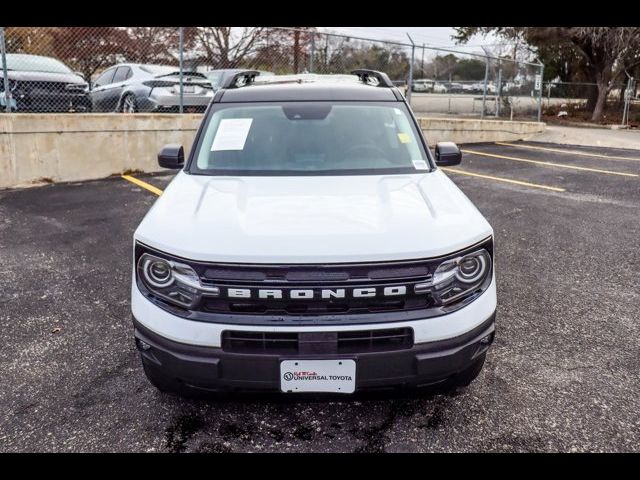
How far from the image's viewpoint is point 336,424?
8.79 ft

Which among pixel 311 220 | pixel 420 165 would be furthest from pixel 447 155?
pixel 311 220

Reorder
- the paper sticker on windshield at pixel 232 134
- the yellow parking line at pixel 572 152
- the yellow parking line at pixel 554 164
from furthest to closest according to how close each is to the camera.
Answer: the yellow parking line at pixel 572 152 < the yellow parking line at pixel 554 164 < the paper sticker on windshield at pixel 232 134

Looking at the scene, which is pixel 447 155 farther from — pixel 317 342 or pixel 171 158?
pixel 317 342

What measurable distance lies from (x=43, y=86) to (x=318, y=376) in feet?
29.3

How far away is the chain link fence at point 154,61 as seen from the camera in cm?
924

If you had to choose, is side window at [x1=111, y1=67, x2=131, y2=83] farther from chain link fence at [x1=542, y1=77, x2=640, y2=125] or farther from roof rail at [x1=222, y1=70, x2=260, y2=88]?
chain link fence at [x1=542, y1=77, x2=640, y2=125]

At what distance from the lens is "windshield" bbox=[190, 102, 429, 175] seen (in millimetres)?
3398

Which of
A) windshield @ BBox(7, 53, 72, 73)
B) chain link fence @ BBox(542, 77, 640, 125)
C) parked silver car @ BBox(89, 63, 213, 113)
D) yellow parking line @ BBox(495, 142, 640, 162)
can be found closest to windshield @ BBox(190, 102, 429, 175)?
parked silver car @ BBox(89, 63, 213, 113)

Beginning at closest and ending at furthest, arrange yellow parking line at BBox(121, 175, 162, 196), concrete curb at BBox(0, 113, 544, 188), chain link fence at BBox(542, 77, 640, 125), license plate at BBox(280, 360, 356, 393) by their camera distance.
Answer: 1. license plate at BBox(280, 360, 356, 393)
2. yellow parking line at BBox(121, 175, 162, 196)
3. concrete curb at BBox(0, 113, 544, 188)
4. chain link fence at BBox(542, 77, 640, 125)

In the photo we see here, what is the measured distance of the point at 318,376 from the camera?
2260 millimetres

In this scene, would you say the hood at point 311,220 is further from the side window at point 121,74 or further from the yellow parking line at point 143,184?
the side window at point 121,74

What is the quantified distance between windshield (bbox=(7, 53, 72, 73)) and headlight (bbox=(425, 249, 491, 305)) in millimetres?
9353

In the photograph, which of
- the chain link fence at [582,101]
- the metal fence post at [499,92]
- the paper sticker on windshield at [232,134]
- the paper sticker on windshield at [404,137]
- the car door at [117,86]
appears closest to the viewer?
the paper sticker on windshield at [232,134]

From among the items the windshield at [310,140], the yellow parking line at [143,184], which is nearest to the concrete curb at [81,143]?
the yellow parking line at [143,184]
